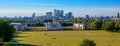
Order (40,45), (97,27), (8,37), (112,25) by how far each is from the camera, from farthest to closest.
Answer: (97,27), (112,25), (8,37), (40,45)

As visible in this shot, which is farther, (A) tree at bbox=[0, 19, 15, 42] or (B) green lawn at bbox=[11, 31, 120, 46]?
(B) green lawn at bbox=[11, 31, 120, 46]

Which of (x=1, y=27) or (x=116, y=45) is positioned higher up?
(x=1, y=27)

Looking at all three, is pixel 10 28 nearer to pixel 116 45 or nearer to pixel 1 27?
pixel 1 27

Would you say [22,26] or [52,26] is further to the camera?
[52,26]

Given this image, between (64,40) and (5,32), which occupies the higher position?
(5,32)

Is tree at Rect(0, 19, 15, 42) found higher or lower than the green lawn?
higher

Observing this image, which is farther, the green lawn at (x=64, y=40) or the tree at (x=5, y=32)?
the green lawn at (x=64, y=40)

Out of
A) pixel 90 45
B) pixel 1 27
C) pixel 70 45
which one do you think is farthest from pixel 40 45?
pixel 90 45

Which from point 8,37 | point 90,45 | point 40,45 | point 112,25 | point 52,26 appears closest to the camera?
point 90,45

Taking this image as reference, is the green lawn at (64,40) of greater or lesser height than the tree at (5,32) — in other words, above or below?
below

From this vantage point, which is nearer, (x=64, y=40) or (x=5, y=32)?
(x=5, y=32)
